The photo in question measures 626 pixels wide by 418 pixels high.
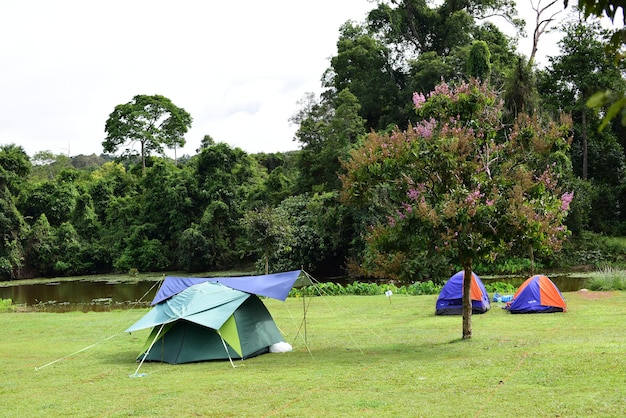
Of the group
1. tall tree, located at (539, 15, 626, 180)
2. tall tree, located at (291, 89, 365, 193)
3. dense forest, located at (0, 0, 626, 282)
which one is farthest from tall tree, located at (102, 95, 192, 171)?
tall tree, located at (539, 15, 626, 180)

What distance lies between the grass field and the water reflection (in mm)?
9958

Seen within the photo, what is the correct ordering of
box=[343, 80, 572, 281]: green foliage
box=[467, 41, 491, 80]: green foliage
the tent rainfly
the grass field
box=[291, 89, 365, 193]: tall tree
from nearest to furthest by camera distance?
1. the grass field
2. box=[343, 80, 572, 281]: green foliage
3. the tent rainfly
4. box=[467, 41, 491, 80]: green foliage
5. box=[291, 89, 365, 193]: tall tree

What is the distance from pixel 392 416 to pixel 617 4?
21.3ft

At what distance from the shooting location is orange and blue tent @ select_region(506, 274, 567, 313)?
19453 millimetres

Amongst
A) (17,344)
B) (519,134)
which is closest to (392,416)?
(519,134)

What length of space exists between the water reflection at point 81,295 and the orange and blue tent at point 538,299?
1356 cm

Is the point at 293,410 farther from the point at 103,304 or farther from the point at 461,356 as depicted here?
the point at 103,304

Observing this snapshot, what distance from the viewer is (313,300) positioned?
26500 mm

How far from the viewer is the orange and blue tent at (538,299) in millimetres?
19453

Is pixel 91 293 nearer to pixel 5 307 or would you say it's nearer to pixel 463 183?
pixel 5 307

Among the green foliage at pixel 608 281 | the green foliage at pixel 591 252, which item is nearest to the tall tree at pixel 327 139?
the green foliage at pixel 591 252

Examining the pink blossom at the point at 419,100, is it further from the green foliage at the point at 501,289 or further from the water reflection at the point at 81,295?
the green foliage at the point at 501,289

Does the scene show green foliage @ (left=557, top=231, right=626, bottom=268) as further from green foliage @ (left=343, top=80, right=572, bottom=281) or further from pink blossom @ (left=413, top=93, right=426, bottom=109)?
pink blossom @ (left=413, top=93, right=426, bottom=109)

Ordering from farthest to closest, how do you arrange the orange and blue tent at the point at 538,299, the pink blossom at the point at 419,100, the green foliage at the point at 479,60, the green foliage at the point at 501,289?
1. the green foliage at the point at 479,60
2. the green foliage at the point at 501,289
3. the orange and blue tent at the point at 538,299
4. the pink blossom at the point at 419,100
